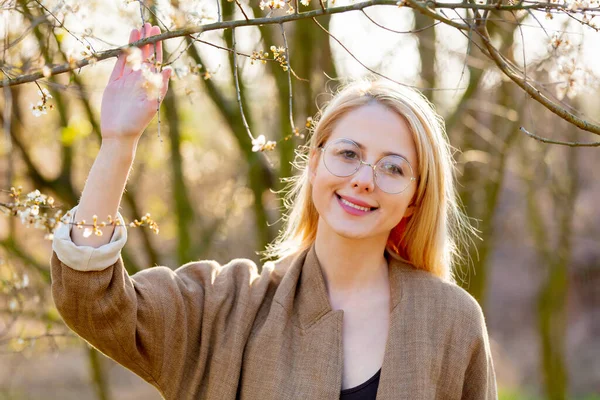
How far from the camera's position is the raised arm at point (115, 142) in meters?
1.71

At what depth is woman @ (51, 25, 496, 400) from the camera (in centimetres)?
206

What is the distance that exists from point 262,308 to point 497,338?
10.6 m

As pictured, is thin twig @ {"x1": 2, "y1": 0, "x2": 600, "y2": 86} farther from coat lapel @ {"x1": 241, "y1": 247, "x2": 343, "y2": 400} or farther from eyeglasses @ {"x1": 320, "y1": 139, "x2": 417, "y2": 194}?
coat lapel @ {"x1": 241, "y1": 247, "x2": 343, "y2": 400}

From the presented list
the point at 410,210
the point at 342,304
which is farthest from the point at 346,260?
the point at 410,210

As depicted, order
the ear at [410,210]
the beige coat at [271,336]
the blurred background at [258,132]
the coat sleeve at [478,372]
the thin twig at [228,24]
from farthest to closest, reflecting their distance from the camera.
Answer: the blurred background at [258,132], the ear at [410,210], the coat sleeve at [478,372], the beige coat at [271,336], the thin twig at [228,24]

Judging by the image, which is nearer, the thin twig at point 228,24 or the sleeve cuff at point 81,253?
the thin twig at point 228,24

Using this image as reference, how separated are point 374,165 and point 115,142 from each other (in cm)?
75

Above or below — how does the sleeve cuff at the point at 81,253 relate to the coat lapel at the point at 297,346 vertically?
above

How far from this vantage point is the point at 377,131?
86.7 inches

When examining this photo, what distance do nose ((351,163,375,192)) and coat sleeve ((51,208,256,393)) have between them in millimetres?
416

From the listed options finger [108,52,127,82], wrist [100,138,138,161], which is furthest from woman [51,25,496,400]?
finger [108,52,127,82]

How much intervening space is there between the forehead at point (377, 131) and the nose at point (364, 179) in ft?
0.16

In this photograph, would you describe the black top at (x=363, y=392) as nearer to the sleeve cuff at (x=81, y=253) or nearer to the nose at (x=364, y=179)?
the nose at (x=364, y=179)

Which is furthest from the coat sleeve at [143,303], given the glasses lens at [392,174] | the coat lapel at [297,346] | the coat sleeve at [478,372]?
the coat sleeve at [478,372]
